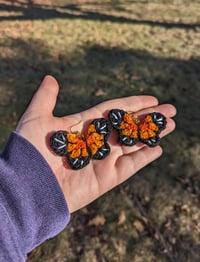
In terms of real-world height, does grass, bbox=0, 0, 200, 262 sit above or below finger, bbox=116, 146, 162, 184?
below

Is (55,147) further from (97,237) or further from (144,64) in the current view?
(144,64)

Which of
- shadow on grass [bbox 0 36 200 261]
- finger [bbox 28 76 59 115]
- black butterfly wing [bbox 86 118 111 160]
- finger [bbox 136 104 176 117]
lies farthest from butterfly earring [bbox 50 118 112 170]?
shadow on grass [bbox 0 36 200 261]

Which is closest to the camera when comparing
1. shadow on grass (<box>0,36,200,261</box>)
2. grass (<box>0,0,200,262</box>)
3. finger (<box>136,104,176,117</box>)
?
finger (<box>136,104,176,117</box>)

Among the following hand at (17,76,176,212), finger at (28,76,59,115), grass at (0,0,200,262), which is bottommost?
grass at (0,0,200,262)


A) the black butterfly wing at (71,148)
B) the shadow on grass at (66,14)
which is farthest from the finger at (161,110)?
the shadow on grass at (66,14)

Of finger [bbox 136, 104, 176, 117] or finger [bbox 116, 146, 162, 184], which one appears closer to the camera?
finger [bbox 116, 146, 162, 184]

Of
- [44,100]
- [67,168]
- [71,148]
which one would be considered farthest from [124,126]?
[44,100]

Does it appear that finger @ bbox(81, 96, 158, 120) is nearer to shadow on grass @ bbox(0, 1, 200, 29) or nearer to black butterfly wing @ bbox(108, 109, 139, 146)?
black butterfly wing @ bbox(108, 109, 139, 146)
